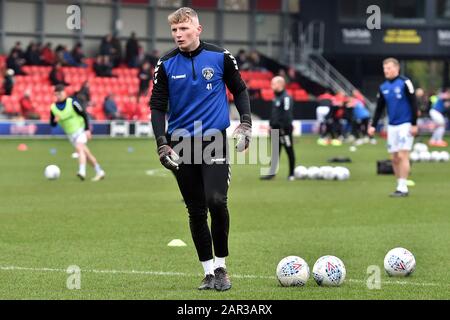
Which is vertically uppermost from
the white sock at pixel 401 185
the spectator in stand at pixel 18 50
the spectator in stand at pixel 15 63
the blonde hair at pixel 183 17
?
the blonde hair at pixel 183 17

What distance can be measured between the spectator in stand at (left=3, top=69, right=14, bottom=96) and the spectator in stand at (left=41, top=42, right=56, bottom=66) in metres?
3.17

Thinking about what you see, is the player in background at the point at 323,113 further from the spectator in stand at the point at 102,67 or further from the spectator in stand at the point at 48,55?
the spectator in stand at the point at 48,55

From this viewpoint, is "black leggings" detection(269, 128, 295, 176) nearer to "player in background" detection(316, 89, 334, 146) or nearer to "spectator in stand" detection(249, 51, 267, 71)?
"player in background" detection(316, 89, 334, 146)

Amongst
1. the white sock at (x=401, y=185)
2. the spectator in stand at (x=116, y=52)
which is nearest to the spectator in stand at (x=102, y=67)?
the spectator in stand at (x=116, y=52)

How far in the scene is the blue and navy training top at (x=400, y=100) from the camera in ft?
63.4

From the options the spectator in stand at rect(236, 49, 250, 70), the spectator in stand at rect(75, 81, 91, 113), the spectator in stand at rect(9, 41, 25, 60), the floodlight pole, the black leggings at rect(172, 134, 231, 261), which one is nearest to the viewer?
the black leggings at rect(172, 134, 231, 261)

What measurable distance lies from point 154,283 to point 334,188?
12444mm

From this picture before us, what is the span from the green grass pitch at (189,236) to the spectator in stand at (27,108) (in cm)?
1487

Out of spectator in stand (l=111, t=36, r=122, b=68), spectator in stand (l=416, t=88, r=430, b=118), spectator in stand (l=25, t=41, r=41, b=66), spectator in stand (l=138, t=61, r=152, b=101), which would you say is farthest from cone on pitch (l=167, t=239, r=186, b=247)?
spectator in stand (l=111, t=36, r=122, b=68)

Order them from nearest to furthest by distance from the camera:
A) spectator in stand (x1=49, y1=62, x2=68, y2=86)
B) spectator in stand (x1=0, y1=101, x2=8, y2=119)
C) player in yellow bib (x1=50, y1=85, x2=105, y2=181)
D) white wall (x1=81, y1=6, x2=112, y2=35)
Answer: player in yellow bib (x1=50, y1=85, x2=105, y2=181) < spectator in stand (x1=0, y1=101, x2=8, y2=119) < spectator in stand (x1=49, y1=62, x2=68, y2=86) < white wall (x1=81, y1=6, x2=112, y2=35)

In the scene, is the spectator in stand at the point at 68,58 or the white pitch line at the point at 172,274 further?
the spectator in stand at the point at 68,58

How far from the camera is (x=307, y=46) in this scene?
167ft

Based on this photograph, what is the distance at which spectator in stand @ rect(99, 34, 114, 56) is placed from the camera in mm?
47062

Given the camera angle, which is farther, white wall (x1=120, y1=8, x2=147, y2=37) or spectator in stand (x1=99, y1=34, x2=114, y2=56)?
white wall (x1=120, y1=8, x2=147, y2=37)
